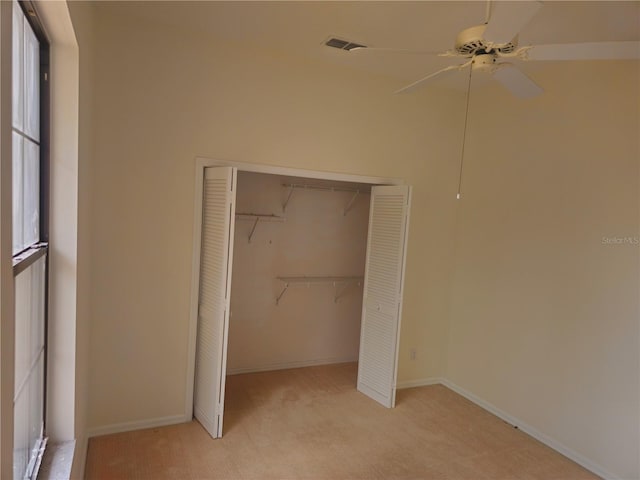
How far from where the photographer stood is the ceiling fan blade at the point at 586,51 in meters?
1.70

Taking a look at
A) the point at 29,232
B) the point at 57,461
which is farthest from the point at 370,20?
the point at 57,461

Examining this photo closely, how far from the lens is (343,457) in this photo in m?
2.86

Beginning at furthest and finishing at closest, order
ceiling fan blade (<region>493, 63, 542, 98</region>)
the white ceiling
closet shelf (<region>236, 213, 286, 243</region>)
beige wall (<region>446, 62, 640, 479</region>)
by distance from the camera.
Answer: closet shelf (<region>236, 213, 286, 243</region>) < beige wall (<region>446, 62, 640, 479</region>) < the white ceiling < ceiling fan blade (<region>493, 63, 542, 98</region>)

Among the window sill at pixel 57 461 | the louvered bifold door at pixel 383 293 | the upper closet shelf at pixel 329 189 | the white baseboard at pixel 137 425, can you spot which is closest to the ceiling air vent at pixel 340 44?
the louvered bifold door at pixel 383 293

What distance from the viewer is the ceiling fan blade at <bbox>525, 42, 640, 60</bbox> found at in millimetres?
1697

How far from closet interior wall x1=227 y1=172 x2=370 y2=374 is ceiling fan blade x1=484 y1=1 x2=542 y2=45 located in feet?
8.81

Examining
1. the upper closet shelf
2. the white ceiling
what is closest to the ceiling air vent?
the white ceiling

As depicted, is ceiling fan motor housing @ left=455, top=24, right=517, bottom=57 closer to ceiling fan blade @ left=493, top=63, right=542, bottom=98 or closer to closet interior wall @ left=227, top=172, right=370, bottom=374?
ceiling fan blade @ left=493, top=63, right=542, bottom=98

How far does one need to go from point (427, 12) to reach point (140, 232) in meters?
2.40

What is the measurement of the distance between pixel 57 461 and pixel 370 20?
115 inches

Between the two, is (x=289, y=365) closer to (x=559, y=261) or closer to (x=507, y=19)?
(x=559, y=261)

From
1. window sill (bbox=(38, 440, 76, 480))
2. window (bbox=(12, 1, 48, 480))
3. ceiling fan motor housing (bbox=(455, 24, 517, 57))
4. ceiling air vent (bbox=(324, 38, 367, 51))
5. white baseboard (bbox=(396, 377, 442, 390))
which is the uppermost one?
ceiling air vent (bbox=(324, 38, 367, 51))

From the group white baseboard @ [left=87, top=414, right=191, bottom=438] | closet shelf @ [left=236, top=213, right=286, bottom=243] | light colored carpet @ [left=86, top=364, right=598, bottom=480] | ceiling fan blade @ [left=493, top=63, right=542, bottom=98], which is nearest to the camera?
ceiling fan blade @ [left=493, top=63, right=542, bottom=98]

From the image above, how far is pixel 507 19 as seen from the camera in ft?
4.90
